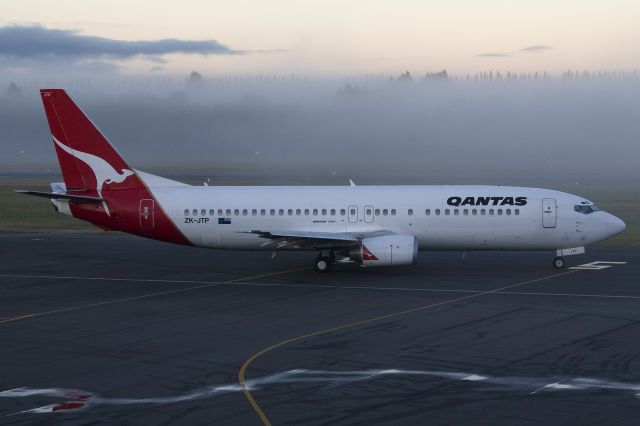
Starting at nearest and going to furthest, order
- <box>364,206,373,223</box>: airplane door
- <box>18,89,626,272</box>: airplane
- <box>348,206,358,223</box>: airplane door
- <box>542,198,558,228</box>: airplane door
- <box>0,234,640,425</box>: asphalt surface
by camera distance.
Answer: <box>0,234,640,425</box>: asphalt surface → <box>542,198,558,228</box>: airplane door → <box>18,89,626,272</box>: airplane → <box>364,206,373,223</box>: airplane door → <box>348,206,358,223</box>: airplane door

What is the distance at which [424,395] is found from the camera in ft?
68.3

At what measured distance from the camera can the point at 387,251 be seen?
131 feet

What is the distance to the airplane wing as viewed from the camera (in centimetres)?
4034

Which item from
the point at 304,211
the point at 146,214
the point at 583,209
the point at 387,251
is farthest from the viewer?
the point at 304,211

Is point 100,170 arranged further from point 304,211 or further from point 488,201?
point 488,201

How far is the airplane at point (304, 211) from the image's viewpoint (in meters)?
42.2

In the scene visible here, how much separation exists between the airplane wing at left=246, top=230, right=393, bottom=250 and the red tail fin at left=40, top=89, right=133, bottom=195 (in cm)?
820

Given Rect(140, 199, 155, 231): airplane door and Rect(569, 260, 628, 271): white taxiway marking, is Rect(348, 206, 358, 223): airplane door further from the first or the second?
Rect(569, 260, 628, 271): white taxiway marking

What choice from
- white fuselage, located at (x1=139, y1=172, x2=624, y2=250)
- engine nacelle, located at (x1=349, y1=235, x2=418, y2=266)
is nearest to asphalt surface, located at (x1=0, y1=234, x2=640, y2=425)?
engine nacelle, located at (x1=349, y1=235, x2=418, y2=266)

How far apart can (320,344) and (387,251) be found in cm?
1411

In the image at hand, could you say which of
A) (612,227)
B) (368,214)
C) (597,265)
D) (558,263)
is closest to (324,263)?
(368,214)

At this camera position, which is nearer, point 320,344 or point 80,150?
point 320,344

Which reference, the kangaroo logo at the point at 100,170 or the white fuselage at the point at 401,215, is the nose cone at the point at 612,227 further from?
the kangaroo logo at the point at 100,170

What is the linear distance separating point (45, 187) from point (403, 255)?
8715 cm
